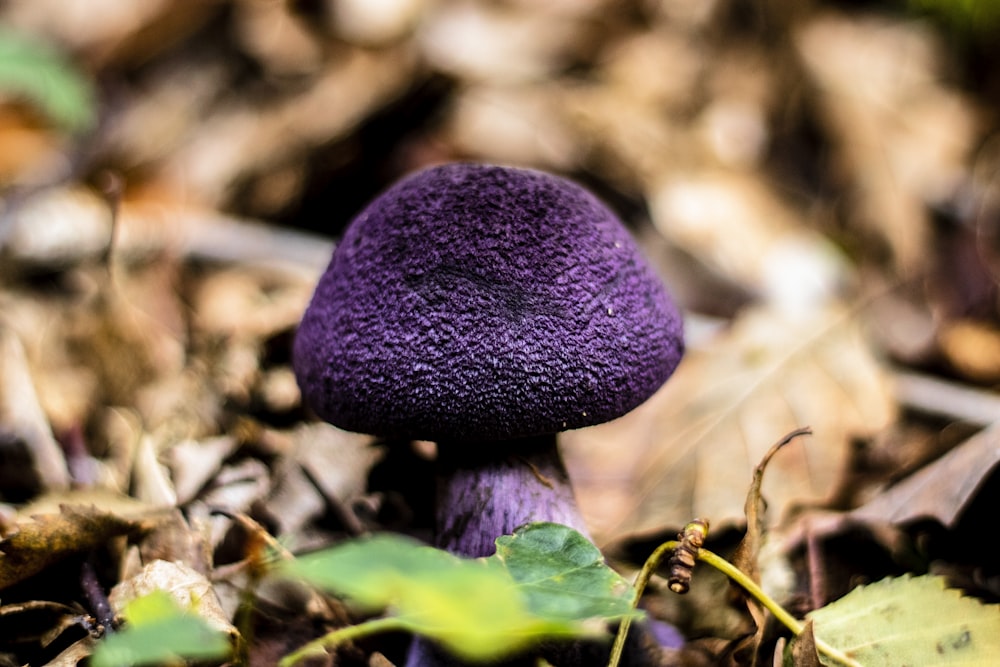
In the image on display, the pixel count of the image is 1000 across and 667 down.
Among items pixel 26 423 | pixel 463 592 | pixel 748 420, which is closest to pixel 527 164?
pixel 748 420

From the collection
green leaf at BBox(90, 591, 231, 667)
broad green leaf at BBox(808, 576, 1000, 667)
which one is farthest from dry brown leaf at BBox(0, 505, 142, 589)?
broad green leaf at BBox(808, 576, 1000, 667)

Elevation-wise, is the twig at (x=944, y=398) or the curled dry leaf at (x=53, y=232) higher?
the curled dry leaf at (x=53, y=232)

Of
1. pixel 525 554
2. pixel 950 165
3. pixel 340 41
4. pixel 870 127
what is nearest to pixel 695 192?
pixel 870 127

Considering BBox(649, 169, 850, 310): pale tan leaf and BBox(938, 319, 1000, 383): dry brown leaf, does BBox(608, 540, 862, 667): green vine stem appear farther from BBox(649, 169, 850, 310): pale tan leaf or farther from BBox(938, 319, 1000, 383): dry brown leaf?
BBox(649, 169, 850, 310): pale tan leaf

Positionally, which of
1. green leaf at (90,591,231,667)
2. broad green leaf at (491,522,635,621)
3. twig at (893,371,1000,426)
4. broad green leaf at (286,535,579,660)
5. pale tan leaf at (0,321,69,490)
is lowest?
twig at (893,371,1000,426)

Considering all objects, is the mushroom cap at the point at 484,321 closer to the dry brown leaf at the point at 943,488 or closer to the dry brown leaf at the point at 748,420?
the dry brown leaf at the point at 748,420

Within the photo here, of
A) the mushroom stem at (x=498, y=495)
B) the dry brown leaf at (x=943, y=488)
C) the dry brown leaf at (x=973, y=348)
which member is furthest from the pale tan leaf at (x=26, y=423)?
the dry brown leaf at (x=973, y=348)

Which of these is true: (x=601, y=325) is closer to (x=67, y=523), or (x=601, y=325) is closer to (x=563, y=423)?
(x=563, y=423)

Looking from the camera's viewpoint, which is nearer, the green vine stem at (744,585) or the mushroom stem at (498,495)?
the green vine stem at (744,585)
